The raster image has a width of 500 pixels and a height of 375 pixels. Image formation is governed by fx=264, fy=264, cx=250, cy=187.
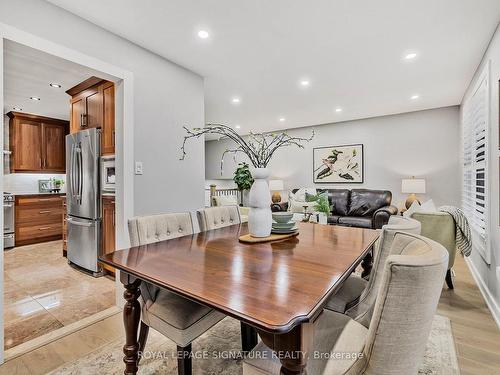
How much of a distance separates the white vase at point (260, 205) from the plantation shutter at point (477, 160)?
2.40 metres

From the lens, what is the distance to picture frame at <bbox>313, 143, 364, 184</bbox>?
5.80 m

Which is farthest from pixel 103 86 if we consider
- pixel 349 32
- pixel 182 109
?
pixel 349 32

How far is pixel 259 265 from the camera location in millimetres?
1186

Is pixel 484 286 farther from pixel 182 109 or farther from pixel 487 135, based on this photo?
pixel 182 109

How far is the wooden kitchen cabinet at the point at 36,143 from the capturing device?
188 inches

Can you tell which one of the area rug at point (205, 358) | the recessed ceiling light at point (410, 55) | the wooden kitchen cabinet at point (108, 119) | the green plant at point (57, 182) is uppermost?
the recessed ceiling light at point (410, 55)

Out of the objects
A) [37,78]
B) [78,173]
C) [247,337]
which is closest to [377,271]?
[247,337]

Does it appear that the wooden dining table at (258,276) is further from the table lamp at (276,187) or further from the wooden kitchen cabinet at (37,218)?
the table lamp at (276,187)

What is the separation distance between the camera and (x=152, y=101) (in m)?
2.66

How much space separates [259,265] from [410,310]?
0.61 metres

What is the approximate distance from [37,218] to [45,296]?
2892 mm

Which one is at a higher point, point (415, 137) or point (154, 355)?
point (415, 137)

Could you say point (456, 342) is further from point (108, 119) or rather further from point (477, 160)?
point (108, 119)

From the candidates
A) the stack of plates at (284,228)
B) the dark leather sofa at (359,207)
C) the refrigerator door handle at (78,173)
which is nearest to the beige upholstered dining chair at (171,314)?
the stack of plates at (284,228)
